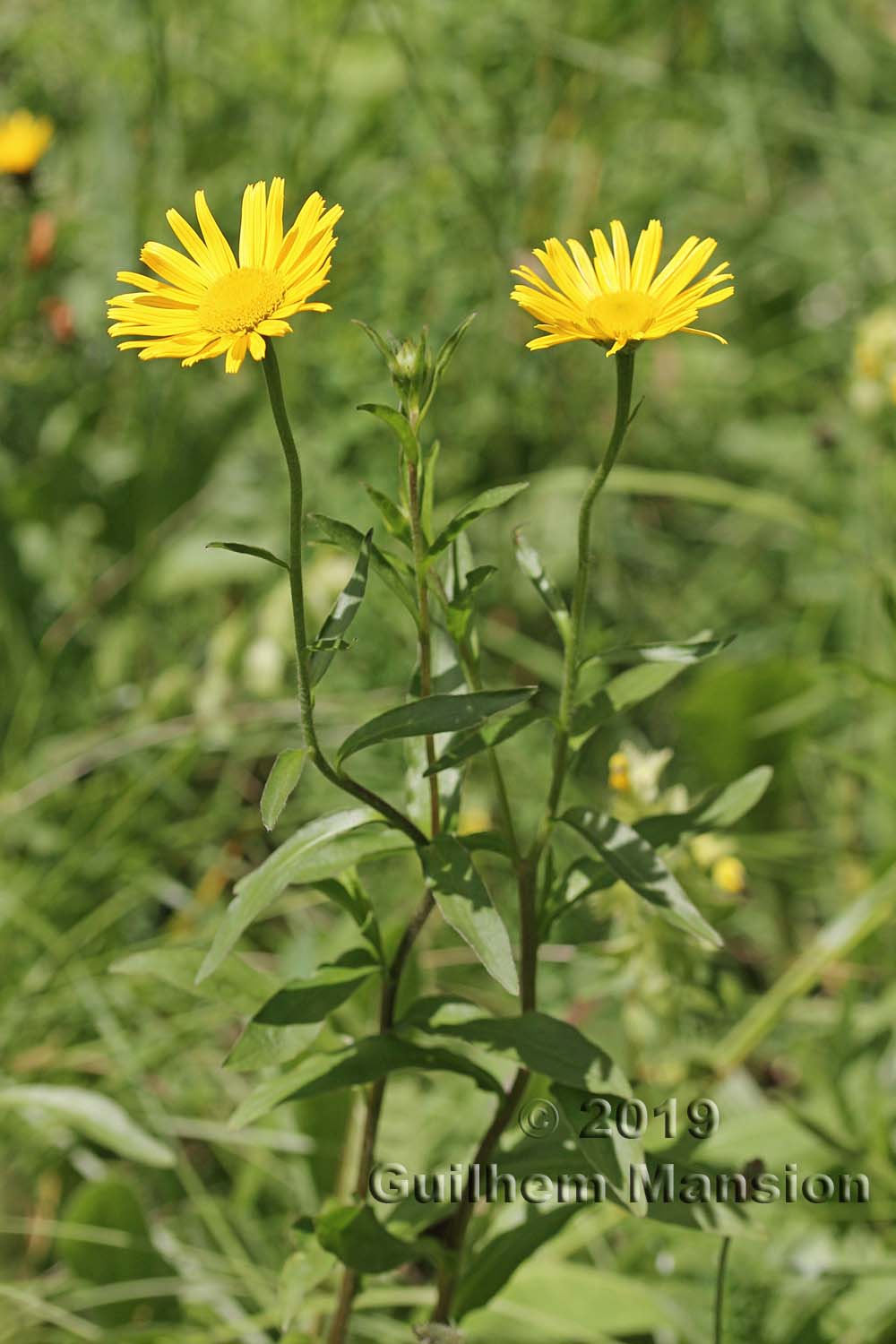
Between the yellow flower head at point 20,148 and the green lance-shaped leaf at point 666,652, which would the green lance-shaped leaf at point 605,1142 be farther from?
the yellow flower head at point 20,148

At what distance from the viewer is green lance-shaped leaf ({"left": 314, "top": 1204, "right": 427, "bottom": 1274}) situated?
37.2 inches

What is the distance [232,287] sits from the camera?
2.45 ft

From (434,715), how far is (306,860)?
0.13 metres

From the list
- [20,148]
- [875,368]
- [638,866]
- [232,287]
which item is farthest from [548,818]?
[20,148]

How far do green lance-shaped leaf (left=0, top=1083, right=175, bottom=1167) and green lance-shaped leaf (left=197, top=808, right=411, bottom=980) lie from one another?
20.0 inches

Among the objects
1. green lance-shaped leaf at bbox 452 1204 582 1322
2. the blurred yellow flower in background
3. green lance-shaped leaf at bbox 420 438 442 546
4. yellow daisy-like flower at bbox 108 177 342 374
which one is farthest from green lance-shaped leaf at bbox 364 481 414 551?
the blurred yellow flower in background

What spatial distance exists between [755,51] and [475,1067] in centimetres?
204

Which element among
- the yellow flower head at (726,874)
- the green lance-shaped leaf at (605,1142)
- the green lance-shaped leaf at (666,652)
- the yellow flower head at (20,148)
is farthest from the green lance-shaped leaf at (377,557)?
the yellow flower head at (20,148)

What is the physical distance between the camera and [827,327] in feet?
7.62

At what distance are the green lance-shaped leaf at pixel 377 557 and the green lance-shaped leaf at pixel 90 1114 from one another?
660 millimetres

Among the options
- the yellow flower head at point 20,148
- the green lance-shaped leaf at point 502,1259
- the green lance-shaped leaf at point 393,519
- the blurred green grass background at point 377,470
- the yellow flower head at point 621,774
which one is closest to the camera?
the green lance-shaped leaf at point 393,519

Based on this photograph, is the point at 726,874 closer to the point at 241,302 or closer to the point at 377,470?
the point at 241,302

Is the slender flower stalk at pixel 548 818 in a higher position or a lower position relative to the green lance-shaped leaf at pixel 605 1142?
higher

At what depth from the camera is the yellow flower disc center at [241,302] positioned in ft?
2.43
